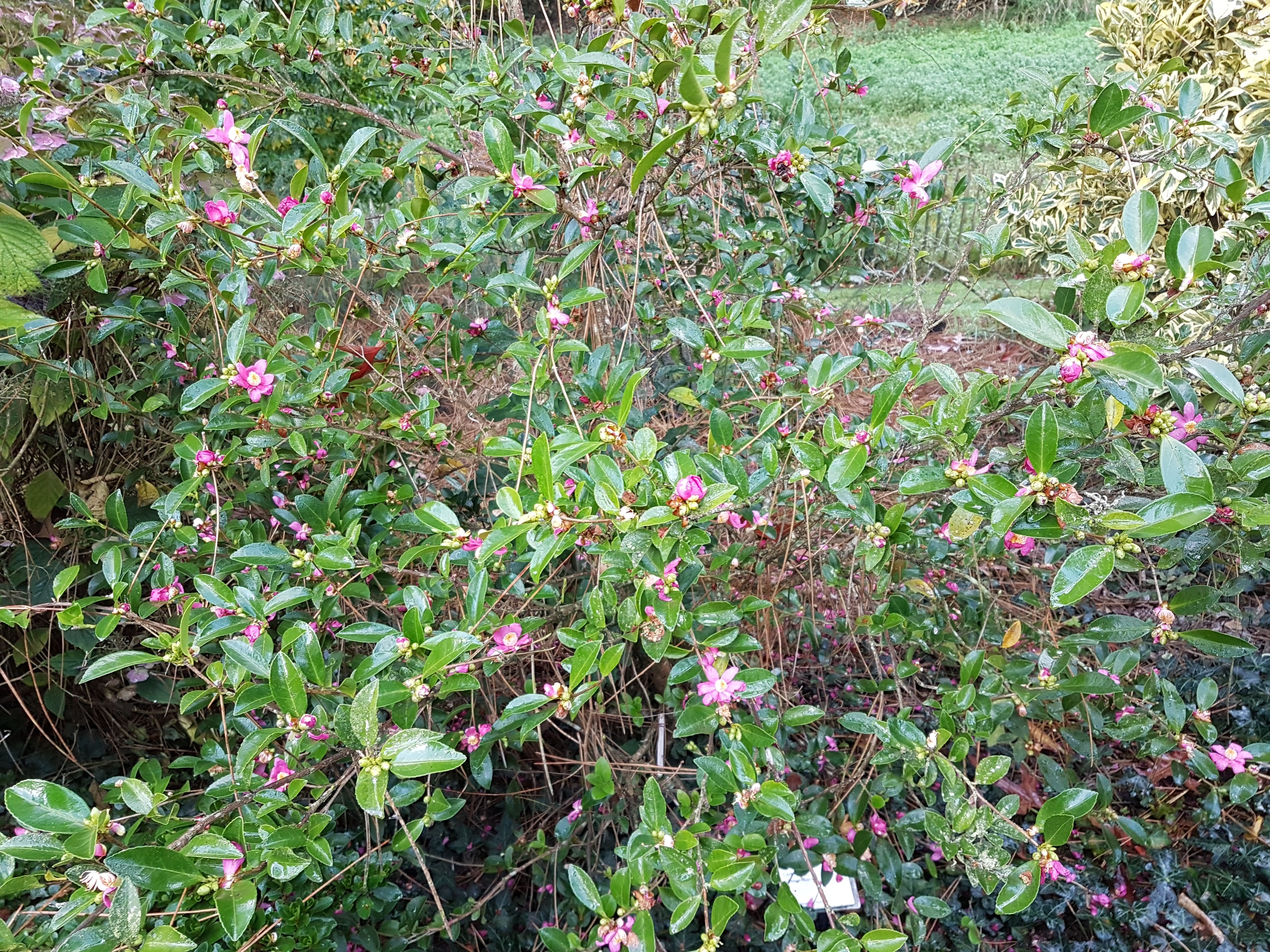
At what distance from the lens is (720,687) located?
973mm

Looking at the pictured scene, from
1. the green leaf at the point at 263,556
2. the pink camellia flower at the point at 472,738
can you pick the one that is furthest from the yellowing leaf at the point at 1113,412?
the green leaf at the point at 263,556

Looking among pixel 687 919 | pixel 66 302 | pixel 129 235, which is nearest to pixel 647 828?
pixel 687 919

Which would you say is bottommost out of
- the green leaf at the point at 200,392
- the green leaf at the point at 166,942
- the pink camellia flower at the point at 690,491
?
the green leaf at the point at 166,942

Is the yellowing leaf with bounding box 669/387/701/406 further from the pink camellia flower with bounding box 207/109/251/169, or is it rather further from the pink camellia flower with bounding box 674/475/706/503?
the pink camellia flower with bounding box 207/109/251/169

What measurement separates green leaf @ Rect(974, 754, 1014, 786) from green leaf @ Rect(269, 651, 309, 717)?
836 mm

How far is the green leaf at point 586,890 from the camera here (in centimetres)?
89

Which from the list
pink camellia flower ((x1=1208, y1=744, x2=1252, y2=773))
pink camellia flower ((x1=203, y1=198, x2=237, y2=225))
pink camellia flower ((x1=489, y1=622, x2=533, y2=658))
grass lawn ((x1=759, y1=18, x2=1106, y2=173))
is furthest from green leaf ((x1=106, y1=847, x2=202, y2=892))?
grass lawn ((x1=759, y1=18, x2=1106, y2=173))

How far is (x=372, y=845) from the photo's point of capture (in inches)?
58.1

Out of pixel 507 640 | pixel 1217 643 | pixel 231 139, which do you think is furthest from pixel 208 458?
pixel 1217 643

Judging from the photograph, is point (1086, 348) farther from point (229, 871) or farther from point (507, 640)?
point (229, 871)

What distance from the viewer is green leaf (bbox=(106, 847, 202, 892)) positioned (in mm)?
678

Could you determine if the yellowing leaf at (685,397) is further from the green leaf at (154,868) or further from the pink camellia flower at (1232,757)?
the pink camellia flower at (1232,757)

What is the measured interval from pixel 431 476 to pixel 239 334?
656 mm

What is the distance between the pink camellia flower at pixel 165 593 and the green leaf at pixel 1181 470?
1.27m
